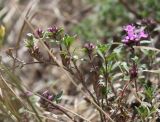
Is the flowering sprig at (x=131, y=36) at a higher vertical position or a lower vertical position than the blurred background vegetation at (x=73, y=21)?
higher

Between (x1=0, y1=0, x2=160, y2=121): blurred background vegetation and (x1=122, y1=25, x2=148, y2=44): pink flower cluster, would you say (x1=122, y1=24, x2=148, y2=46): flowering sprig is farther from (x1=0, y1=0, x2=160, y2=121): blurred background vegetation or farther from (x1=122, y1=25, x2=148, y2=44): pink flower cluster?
(x1=0, y1=0, x2=160, y2=121): blurred background vegetation

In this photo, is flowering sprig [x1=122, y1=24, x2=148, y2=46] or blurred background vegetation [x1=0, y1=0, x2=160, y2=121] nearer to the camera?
flowering sprig [x1=122, y1=24, x2=148, y2=46]

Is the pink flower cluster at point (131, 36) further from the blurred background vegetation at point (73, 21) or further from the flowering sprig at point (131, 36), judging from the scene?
the blurred background vegetation at point (73, 21)

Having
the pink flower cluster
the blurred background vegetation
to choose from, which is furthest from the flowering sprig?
the blurred background vegetation

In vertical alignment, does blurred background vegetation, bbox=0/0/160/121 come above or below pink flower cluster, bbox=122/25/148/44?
below

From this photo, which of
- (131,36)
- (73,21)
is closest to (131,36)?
(131,36)

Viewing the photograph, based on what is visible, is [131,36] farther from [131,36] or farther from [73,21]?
[73,21]

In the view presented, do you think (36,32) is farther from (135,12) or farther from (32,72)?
(32,72)

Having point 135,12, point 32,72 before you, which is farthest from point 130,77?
point 32,72

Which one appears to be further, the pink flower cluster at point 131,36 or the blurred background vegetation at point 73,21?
the blurred background vegetation at point 73,21

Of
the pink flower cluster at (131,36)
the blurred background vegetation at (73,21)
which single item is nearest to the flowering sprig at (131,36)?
the pink flower cluster at (131,36)

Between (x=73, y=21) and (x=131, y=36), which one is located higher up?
(x=131, y=36)
